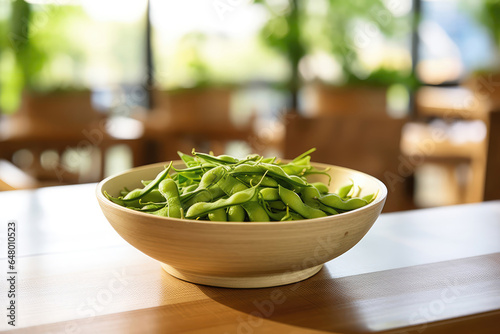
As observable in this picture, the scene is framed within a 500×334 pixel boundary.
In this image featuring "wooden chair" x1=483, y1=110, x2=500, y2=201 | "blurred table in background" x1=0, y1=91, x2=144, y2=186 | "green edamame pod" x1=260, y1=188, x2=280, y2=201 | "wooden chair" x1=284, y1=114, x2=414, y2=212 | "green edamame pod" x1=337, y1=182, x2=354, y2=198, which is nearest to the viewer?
"green edamame pod" x1=260, y1=188, x2=280, y2=201

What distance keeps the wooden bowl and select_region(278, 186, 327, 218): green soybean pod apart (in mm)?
60

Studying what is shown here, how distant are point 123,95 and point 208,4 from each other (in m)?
1.13

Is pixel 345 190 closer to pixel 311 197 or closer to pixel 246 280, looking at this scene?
pixel 311 197

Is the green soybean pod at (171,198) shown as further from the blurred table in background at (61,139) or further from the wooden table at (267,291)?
the blurred table in background at (61,139)

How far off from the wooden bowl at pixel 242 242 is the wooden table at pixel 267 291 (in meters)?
0.04

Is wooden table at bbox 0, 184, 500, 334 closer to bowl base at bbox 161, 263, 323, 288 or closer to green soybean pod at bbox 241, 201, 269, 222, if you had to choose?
bowl base at bbox 161, 263, 323, 288

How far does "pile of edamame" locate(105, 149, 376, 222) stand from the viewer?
31.8 inches

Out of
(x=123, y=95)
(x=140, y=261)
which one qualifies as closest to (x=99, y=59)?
(x=123, y=95)

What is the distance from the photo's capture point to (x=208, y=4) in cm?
500

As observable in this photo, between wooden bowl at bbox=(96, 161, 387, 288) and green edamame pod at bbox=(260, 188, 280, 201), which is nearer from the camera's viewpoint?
wooden bowl at bbox=(96, 161, 387, 288)

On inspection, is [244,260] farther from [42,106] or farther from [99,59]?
[99,59]

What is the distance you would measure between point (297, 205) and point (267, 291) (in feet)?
0.47

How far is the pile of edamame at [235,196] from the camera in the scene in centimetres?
81

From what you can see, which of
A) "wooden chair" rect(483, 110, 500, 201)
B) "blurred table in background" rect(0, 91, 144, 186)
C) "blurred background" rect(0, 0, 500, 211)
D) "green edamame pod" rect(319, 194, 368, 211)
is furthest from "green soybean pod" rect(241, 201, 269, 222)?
"blurred table in background" rect(0, 91, 144, 186)
